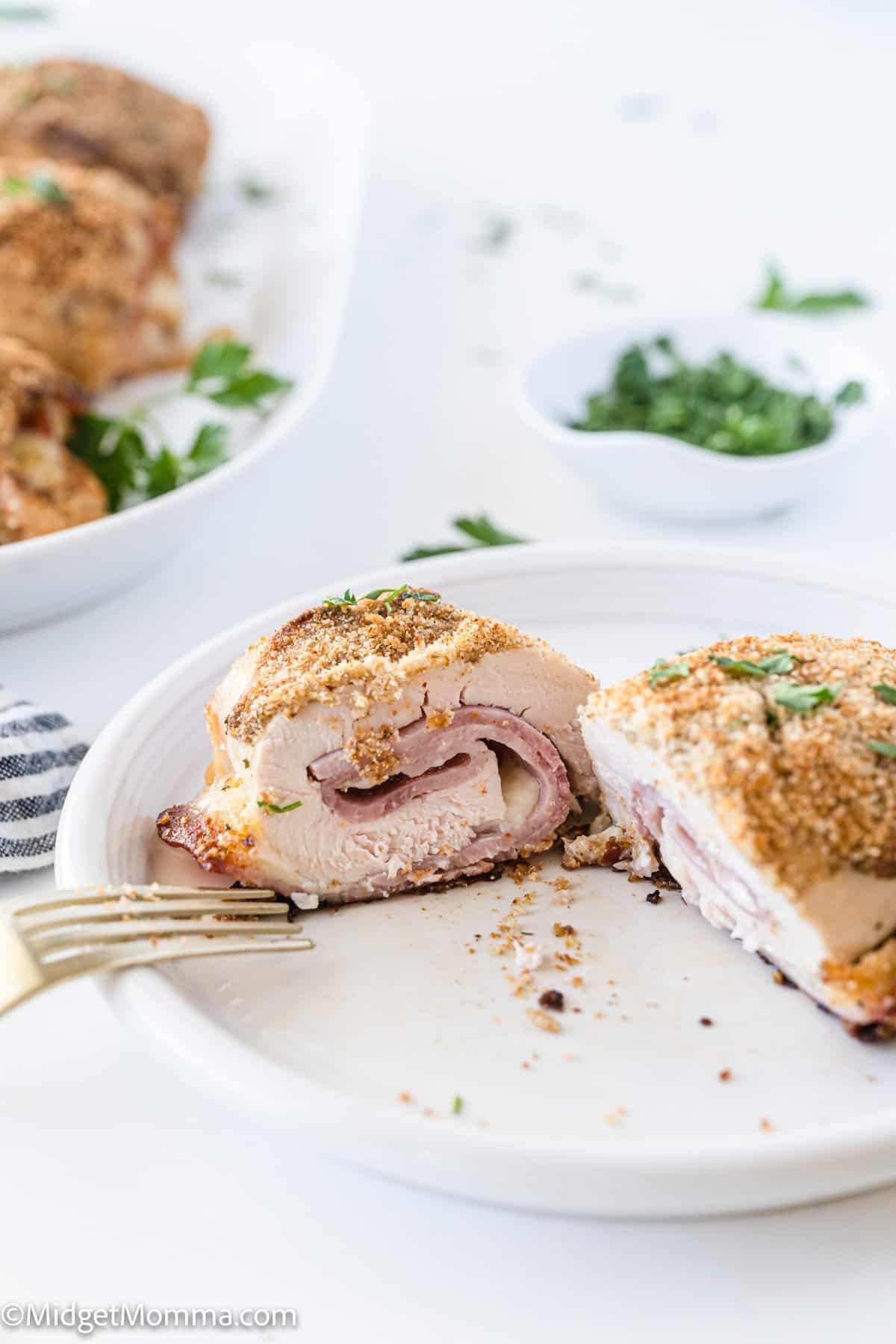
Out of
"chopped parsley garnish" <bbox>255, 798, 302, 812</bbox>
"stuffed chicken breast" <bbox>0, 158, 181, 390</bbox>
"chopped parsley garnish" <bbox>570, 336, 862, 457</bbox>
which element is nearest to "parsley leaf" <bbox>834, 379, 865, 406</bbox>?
"chopped parsley garnish" <bbox>570, 336, 862, 457</bbox>

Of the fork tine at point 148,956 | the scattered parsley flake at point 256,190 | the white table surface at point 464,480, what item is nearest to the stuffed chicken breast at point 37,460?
the white table surface at point 464,480

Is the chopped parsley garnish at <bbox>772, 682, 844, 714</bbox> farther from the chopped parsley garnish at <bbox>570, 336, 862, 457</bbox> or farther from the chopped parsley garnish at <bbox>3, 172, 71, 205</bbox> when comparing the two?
the chopped parsley garnish at <bbox>3, 172, 71, 205</bbox>

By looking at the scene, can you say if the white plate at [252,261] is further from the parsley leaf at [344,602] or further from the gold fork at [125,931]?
the gold fork at [125,931]

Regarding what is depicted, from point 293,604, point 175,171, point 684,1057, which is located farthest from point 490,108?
point 684,1057

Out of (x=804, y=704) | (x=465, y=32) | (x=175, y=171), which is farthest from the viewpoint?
(x=465, y=32)

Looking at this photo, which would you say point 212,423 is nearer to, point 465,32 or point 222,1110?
point 222,1110

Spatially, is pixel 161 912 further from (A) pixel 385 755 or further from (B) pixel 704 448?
(B) pixel 704 448
